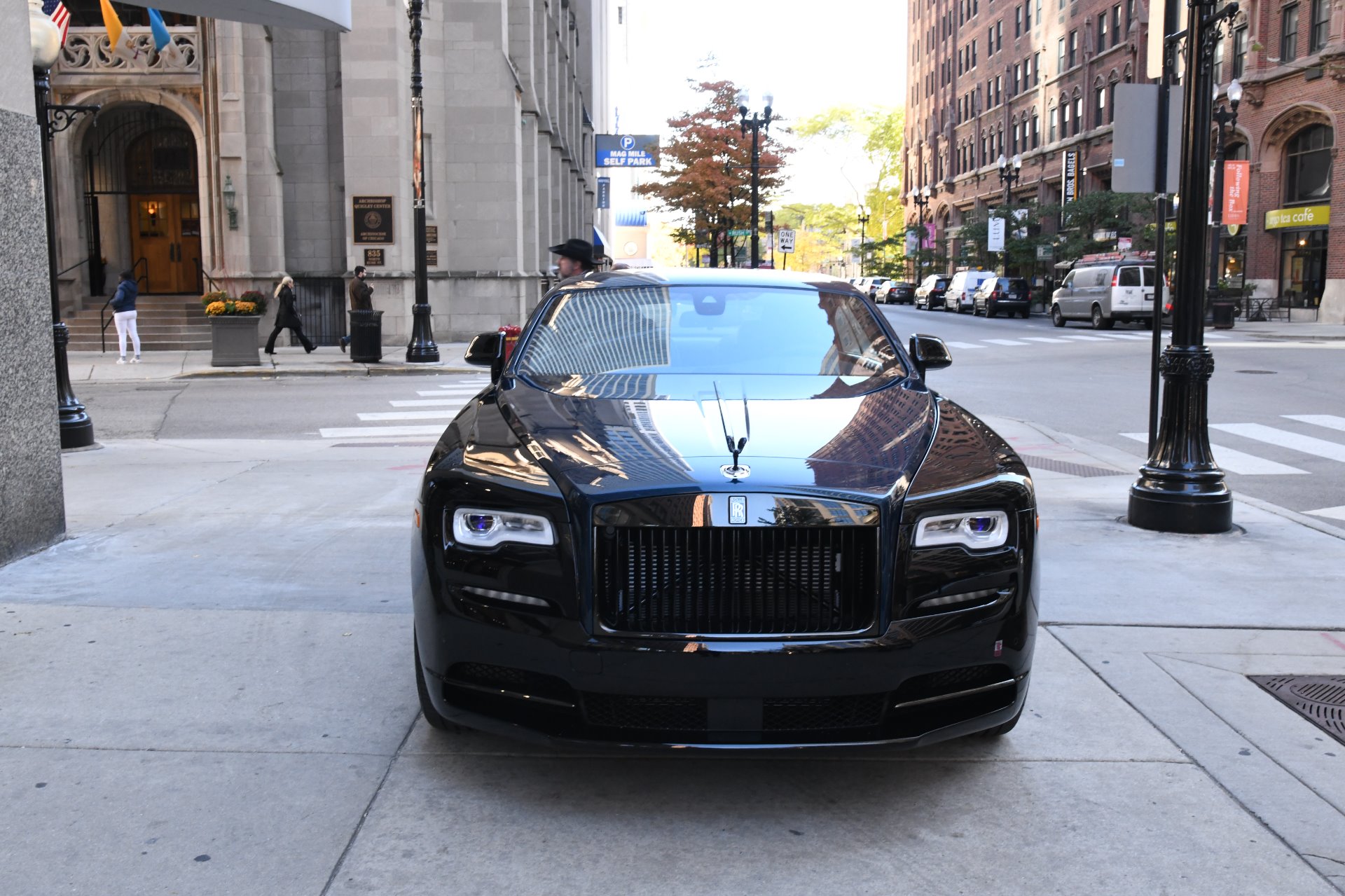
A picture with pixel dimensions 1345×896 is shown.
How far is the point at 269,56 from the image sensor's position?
27.8 m

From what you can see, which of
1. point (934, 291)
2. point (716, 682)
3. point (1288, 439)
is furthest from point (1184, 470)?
point (934, 291)

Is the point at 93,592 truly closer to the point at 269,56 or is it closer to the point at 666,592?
the point at 666,592

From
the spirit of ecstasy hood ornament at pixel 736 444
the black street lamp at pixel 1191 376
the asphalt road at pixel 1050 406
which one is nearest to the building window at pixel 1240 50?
the asphalt road at pixel 1050 406

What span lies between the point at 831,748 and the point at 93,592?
13.6ft

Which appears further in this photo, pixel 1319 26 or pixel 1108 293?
pixel 1319 26

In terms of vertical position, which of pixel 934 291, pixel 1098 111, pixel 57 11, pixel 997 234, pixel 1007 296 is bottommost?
pixel 1007 296

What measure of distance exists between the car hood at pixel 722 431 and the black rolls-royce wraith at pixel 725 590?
0.04 ft

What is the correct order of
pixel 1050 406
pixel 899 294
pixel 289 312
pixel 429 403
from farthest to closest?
1. pixel 899 294
2. pixel 289 312
3. pixel 429 403
4. pixel 1050 406

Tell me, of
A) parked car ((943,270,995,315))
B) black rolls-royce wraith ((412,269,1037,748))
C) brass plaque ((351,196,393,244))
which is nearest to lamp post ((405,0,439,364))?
brass plaque ((351,196,393,244))

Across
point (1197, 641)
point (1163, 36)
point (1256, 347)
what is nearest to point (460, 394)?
point (1163, 36)

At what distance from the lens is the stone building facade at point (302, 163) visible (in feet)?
90.3

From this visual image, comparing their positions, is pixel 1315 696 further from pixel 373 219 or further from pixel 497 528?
pixel 373 219

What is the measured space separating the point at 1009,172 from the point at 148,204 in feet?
147

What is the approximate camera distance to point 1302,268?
4222cm
